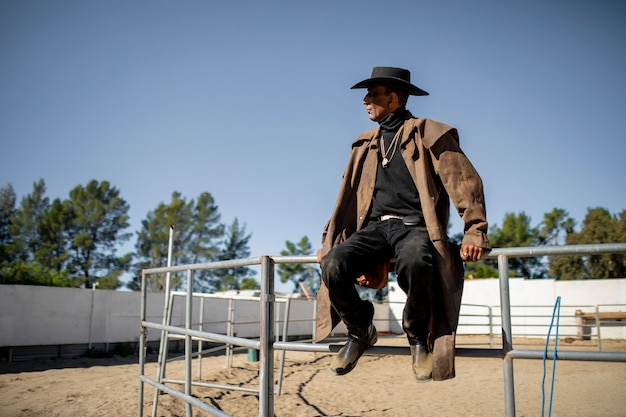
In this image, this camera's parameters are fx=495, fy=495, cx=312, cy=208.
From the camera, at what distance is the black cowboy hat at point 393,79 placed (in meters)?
2.30

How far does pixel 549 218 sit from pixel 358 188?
161ft

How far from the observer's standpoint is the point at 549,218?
46375 mm

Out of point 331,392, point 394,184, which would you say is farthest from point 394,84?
point 331,392

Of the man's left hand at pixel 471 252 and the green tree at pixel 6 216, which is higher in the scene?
the green tree at pixel 6 216

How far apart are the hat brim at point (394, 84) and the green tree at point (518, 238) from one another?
43.5 meters

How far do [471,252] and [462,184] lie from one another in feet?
0.99

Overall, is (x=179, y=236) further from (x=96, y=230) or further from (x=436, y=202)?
(x=436, y=202)

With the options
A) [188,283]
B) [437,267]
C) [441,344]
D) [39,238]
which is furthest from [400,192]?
[39,238]

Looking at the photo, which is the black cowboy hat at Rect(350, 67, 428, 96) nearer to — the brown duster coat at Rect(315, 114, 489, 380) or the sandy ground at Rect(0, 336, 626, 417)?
the brown duster coat at Rect(315, 114, 489, 380)

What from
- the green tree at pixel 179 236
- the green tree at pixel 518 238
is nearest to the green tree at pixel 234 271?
the green tree at pixel 179 236

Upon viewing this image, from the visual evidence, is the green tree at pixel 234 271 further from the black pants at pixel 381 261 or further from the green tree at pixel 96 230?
the black pants at pixel 381 261

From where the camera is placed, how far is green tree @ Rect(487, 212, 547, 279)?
141ft

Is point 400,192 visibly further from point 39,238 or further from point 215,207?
point 215,207

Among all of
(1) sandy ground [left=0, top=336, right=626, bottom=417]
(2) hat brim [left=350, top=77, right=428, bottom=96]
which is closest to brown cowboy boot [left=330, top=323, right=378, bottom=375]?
(2) hat brim [left=350, top=77, right=428, bottom=96]
